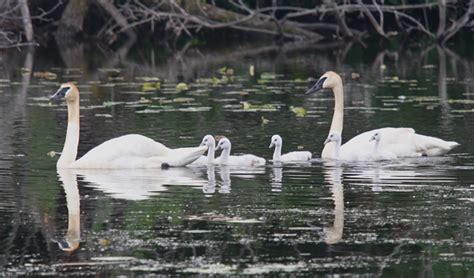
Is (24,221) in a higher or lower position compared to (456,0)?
lower

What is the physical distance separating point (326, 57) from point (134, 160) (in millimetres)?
21979

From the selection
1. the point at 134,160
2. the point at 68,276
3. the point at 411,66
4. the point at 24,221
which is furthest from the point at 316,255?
the point at 411,66

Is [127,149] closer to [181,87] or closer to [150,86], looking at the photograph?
[181,87]

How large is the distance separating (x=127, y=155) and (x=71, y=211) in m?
3.35

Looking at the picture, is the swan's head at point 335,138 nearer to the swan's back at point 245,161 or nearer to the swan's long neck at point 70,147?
the swan's back at point 245,161

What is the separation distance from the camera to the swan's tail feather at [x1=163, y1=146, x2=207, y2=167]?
1656cm

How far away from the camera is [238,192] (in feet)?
47.0

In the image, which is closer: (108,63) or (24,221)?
(24,221)

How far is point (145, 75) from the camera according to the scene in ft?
105

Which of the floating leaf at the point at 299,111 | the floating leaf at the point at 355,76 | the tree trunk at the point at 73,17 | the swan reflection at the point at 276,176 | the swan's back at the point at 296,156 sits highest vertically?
the tree trunk at the point at 73,17

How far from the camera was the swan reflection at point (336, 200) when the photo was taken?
37.9 feet

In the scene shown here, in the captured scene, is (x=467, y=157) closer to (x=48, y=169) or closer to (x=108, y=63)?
(x=48, y=169)

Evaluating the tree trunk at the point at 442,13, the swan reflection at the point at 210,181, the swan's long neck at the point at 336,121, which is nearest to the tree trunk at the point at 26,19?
the tree trunk at the point at 442,13

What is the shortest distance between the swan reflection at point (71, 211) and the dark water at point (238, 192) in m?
0.02
